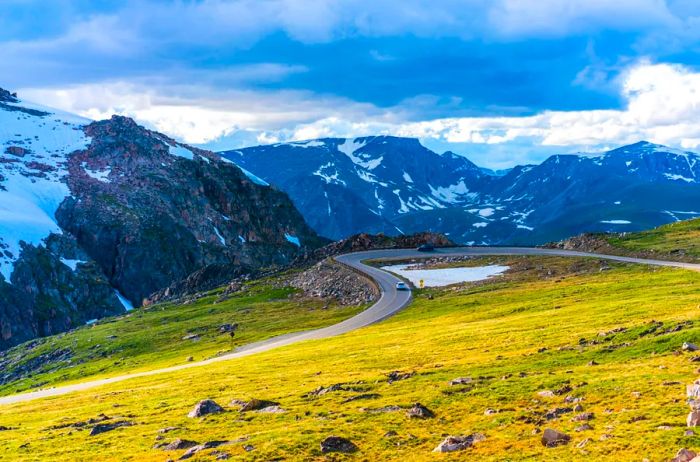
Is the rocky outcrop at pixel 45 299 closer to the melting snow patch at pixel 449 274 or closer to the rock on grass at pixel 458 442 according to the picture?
the melting snow patch at pixel 449 274

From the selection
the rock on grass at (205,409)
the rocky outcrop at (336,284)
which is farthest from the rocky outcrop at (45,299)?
the rock on grass at (205,409)

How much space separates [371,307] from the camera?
96.6 m

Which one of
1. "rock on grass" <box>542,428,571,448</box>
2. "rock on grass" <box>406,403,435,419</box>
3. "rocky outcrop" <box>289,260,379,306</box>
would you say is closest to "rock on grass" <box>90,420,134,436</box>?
"rock on grass" <box>406,403,435,419</box>

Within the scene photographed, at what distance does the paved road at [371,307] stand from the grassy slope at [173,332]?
5.26 m

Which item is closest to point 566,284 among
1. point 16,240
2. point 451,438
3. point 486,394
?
point 486,394

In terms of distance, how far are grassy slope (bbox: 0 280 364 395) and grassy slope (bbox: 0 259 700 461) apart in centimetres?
2586

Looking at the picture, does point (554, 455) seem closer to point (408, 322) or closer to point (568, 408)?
point (568, 408)

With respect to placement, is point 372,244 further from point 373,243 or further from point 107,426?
point 107,426

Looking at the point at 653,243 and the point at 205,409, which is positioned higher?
the point at 205,409

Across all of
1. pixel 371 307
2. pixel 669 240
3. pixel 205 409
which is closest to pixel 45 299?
pixel 371 307

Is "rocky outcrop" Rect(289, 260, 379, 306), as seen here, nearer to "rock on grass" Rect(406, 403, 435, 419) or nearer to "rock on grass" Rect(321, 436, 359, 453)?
"rock on grass" Rect(406, 403, 435, 419)

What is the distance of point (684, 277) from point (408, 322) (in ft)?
107

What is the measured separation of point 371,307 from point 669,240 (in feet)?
189

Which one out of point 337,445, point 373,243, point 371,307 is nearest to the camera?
point 337,445
